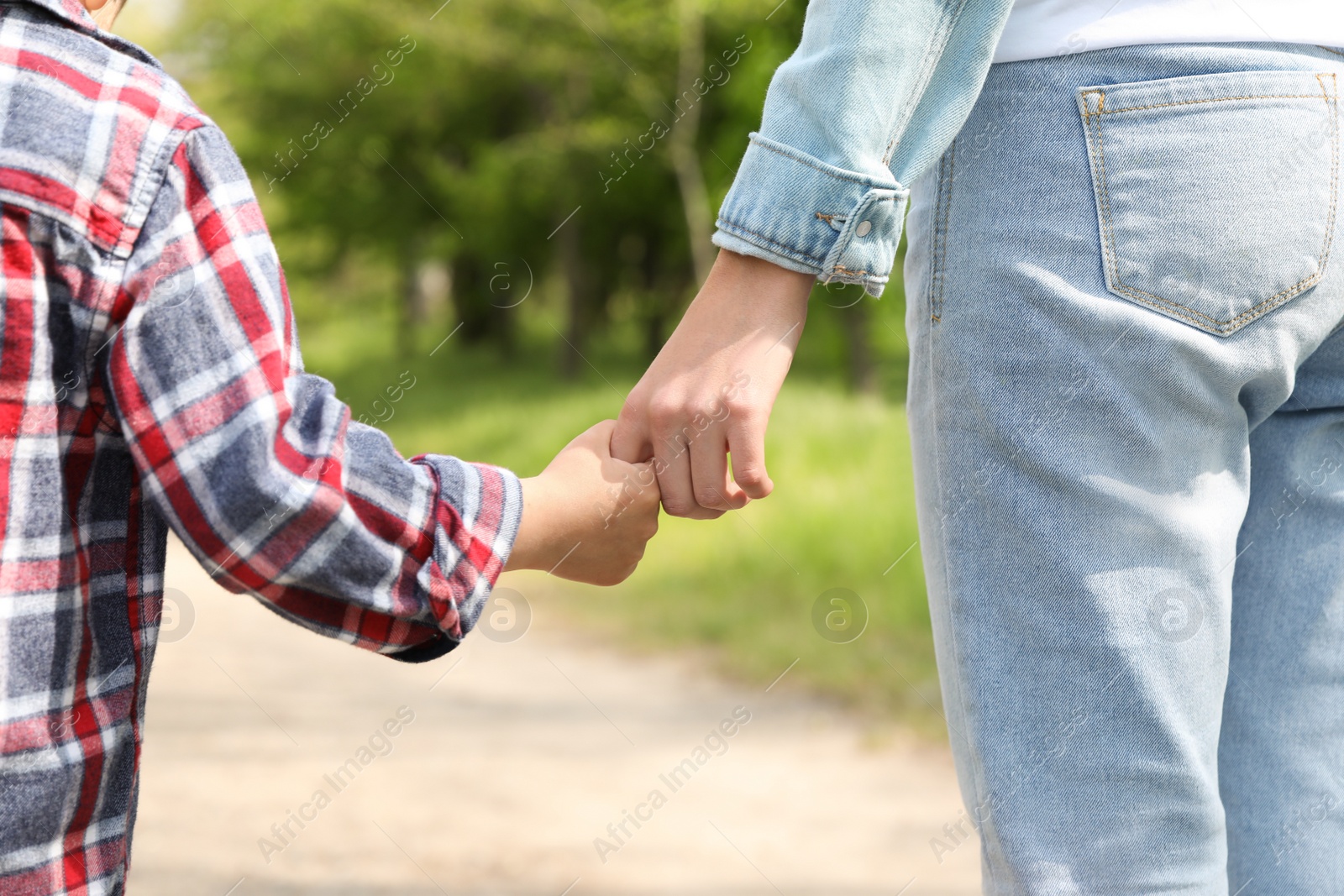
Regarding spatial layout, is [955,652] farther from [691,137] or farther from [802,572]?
[691,137]

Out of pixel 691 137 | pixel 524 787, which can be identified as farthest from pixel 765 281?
pixel 691 137

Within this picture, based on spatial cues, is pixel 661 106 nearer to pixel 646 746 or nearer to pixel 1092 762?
pixel 646 746

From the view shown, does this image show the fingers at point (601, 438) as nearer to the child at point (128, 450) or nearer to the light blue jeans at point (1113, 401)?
the child at point (128, 450)

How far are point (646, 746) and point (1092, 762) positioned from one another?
8.70ft

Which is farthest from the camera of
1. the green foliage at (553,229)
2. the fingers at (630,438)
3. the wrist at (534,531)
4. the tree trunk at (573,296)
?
the tree trunk at (573,296)

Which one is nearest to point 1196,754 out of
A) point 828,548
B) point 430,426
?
point 828,548

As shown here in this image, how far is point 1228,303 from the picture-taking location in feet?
3.52

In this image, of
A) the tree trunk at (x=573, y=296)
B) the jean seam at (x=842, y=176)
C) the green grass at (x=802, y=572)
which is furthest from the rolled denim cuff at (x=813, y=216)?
the tree trunk at (x=573, y=296)

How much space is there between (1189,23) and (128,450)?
1021 millimetres

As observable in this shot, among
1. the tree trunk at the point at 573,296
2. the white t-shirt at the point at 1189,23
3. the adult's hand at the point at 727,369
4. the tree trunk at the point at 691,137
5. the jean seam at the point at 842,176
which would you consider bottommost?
the tree trunk at the point at 573,296

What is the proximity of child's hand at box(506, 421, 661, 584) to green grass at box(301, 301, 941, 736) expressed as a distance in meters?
2.51

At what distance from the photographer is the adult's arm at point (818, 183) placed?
112 centimetres

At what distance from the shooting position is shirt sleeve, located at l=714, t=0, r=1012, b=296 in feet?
3.68

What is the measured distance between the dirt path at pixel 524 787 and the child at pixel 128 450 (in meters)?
1.89
